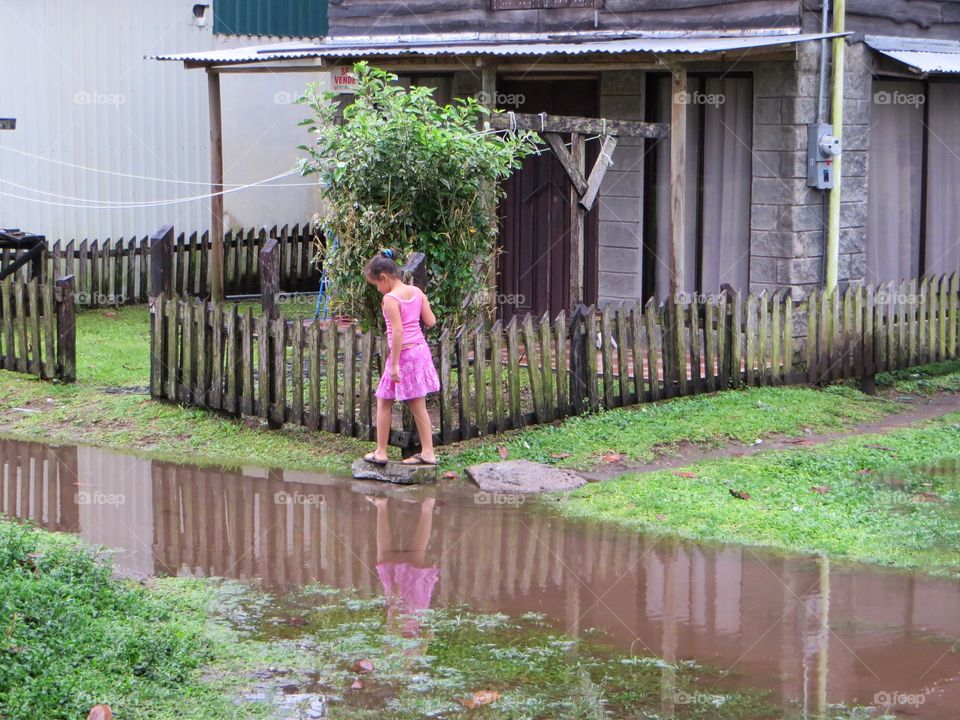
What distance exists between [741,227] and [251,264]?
7803mm

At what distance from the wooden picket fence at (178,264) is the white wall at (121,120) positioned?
49 cm

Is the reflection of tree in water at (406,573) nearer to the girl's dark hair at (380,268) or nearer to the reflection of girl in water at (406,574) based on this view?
the reflection of girl in water at (406,574)

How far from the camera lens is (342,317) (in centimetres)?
1073

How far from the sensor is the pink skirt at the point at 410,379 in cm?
898

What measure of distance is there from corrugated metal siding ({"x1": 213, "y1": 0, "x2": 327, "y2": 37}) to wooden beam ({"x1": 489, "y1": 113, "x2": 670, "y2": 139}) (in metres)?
8.84

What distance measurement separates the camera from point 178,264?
56.7 ft

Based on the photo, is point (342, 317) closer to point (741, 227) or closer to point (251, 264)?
point (741, 227)

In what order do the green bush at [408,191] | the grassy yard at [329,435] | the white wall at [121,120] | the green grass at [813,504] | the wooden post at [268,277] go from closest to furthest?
the green grass at [813,504] < the green bush at [408,191] < the grassy yard at [329,435] < the wooden post at [268,277] < the white wall at [121,120]

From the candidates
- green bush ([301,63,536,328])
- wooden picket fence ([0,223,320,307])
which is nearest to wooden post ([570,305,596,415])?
green bush ([301,63,536,328])

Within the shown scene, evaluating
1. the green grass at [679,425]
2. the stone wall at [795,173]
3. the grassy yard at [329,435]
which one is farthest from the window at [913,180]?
→ the green grass at [679,425]

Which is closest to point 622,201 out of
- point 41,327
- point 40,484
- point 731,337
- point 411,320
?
point 731,337

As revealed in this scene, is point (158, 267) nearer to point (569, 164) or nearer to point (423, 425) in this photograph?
point (423, 425)

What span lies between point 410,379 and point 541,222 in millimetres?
6146

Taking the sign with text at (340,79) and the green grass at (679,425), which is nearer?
the green grass at (679,425)
